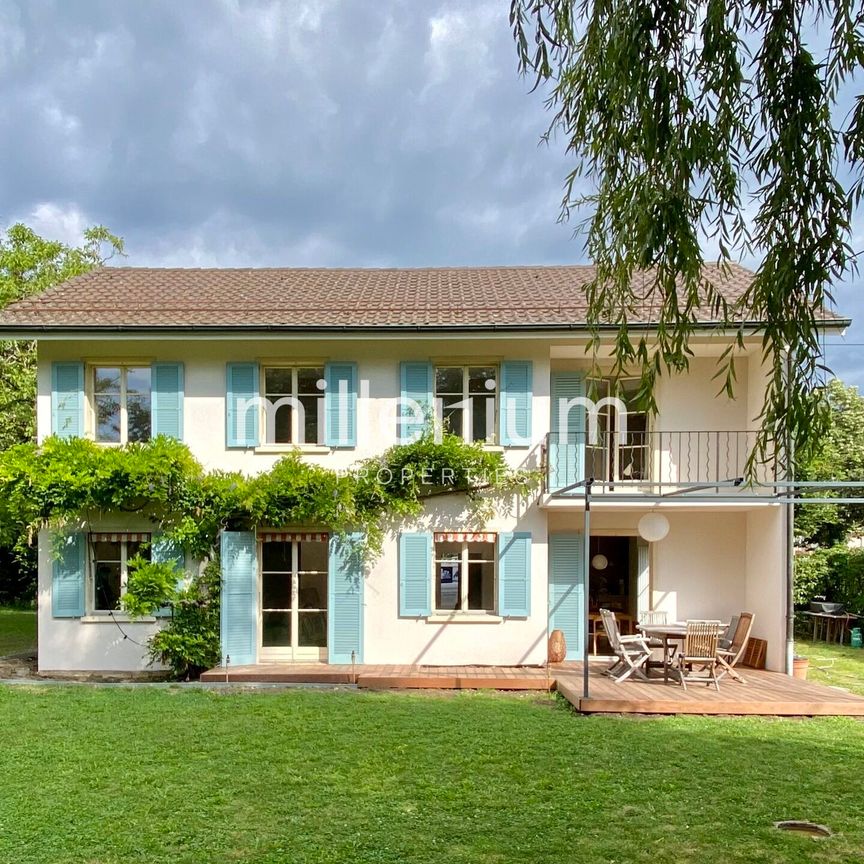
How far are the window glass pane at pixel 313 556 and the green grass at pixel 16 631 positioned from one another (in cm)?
617

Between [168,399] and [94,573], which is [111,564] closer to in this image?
[94,573]

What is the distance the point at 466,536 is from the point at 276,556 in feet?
10.6

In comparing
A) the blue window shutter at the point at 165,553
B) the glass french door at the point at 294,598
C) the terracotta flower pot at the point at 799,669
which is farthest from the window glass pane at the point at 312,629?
the terracotta flower pot at the point at 799,669

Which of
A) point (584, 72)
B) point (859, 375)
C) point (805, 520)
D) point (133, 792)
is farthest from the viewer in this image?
point (805, 520)

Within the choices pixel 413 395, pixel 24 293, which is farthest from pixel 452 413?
pixel 24 293

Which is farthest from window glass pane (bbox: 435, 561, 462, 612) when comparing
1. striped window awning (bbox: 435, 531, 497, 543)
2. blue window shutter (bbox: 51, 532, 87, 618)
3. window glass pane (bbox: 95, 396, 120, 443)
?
window glass pane (bbox: 95, 396, 120, 443)

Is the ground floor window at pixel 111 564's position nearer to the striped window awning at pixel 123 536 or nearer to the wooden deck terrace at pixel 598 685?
the striped window awning at pixel 123 536

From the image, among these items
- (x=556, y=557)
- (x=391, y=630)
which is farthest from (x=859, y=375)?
(x=391, y=630)

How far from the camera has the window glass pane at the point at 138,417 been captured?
1181cm

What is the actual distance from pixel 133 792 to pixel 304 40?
609 cm

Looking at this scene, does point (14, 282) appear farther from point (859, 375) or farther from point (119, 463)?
point (859, 375)

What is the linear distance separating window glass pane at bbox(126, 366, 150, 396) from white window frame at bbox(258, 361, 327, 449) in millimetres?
1967

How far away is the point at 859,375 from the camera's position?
521 cm

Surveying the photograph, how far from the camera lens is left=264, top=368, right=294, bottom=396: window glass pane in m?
11.9
